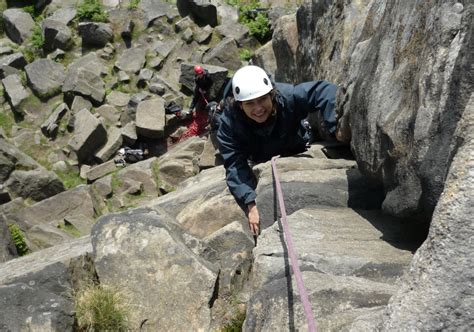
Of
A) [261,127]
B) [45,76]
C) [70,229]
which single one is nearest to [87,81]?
[45,76]

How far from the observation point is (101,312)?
A: 586cm

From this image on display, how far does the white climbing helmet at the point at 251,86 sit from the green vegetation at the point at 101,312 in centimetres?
281

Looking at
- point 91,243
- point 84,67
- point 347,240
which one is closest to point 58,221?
point 84,67

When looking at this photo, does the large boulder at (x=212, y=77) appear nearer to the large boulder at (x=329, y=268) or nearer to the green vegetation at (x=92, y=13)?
the green vegetation at (x=92, y=13)

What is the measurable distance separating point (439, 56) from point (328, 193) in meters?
2.49

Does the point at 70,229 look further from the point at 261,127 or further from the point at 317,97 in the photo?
the point at 317,97

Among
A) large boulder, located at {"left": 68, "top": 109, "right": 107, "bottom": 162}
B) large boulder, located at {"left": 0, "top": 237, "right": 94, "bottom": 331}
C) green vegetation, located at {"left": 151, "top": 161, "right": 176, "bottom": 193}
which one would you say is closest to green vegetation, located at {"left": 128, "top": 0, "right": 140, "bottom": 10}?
large boulder, located at {"left": 68, "top": 109, "right": 107, "bottom": 162}

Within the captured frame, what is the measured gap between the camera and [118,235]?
671 centimetres

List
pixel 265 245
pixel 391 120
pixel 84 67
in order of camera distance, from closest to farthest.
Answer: pixel 391 120 → pixel 265 245 → pixel 84 67

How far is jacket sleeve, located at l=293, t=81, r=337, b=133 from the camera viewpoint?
706 cm

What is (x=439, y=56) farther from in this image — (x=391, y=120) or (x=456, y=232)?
(x=456, y=232)

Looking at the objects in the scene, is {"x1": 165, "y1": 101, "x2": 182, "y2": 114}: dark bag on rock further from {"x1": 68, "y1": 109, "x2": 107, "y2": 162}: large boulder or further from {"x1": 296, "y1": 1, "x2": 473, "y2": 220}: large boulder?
{"x1": 296, "y1": 1, "x2": 473, "y2": 220}: large boulder

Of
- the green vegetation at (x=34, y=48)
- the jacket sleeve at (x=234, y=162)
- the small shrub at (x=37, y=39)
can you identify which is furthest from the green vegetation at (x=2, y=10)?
the jacket sleeve at (x=234, y=162)

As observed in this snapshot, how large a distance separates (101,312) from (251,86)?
3145mm
